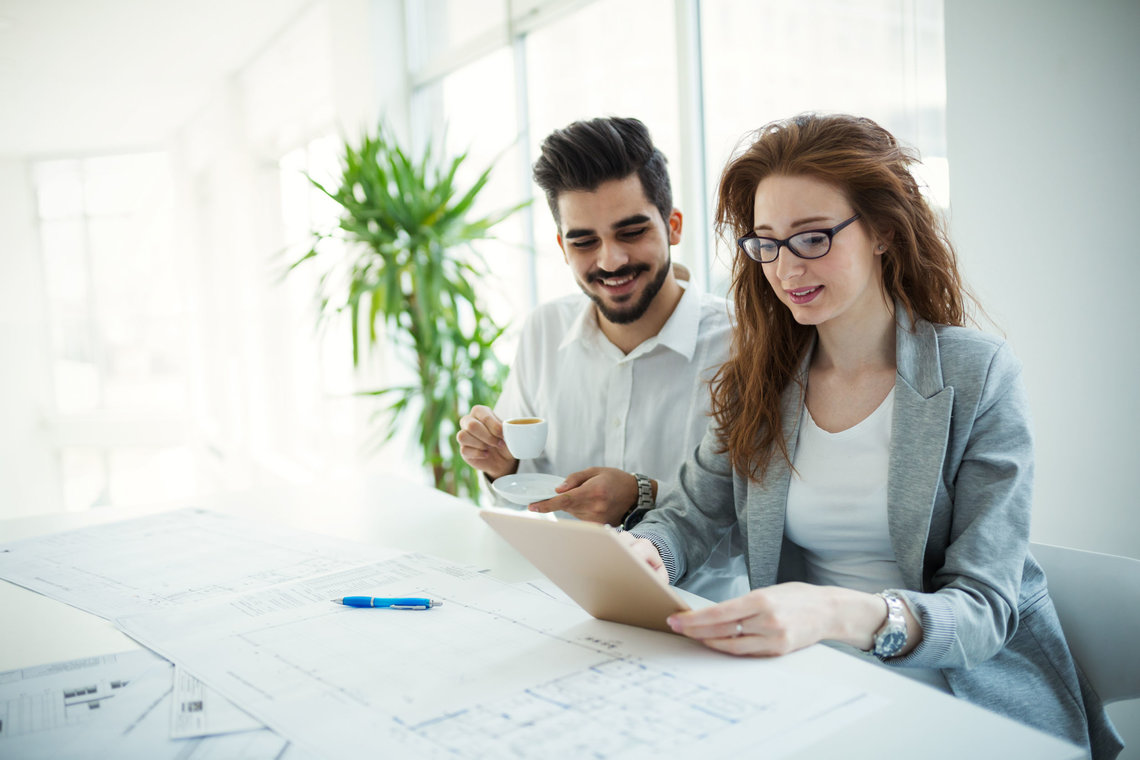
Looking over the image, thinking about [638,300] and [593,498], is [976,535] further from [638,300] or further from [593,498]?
[638,300]

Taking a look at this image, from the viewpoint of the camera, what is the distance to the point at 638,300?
77.5 inches

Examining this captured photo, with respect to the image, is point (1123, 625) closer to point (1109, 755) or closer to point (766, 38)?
point (1109, 755)

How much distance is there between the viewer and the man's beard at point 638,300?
196 cm

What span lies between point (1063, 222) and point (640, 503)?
1094 mm

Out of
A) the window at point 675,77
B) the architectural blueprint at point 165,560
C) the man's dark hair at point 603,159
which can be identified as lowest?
the architectural blueprint at point 165,560

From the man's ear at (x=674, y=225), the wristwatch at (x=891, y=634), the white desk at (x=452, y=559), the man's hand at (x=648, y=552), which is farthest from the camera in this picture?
the man's ear at (x=674, y=225)

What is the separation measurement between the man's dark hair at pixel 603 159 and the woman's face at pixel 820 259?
1.89 feet

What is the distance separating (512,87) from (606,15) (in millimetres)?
780

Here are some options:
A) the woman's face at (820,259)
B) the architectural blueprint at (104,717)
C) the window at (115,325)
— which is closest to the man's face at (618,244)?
the woman's face at (820,259)

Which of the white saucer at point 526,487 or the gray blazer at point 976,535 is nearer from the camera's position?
the gray blazer at point 976,535

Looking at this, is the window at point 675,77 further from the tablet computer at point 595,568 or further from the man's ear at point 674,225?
the tablet computer at point 595,568

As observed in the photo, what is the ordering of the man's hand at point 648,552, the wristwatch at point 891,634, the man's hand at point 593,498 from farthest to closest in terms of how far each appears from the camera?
1. the man's hand at point 593,498
2. the man's hand at point 648,552
3. the wristwatch at point 891,634

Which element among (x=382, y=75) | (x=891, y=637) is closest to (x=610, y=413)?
→ (x=891, y=637)

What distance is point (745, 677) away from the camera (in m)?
0.88
